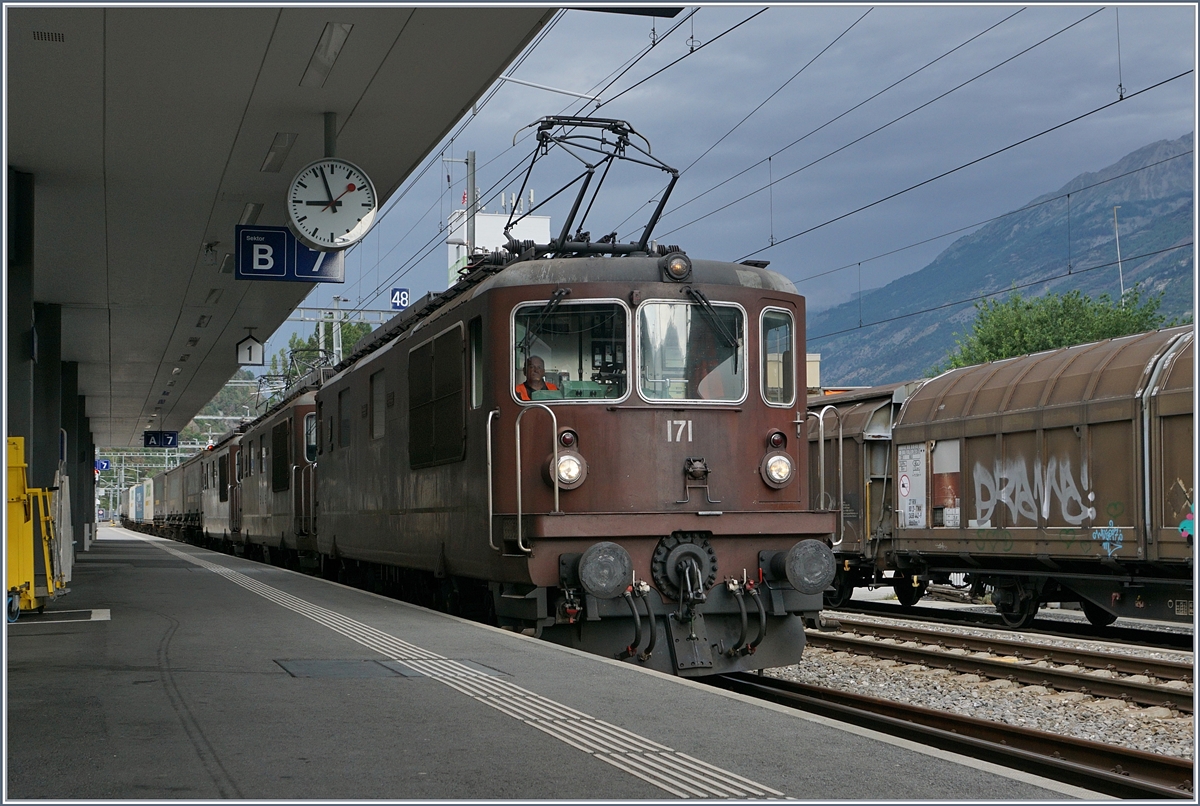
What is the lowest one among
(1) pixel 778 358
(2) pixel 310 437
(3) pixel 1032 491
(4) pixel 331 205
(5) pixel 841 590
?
(5) pixel 841 590

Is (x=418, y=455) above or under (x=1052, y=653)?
above

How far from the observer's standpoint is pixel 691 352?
33.4 feet

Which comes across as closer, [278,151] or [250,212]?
[278,151]

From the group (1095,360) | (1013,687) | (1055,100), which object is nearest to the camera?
(1013,687)

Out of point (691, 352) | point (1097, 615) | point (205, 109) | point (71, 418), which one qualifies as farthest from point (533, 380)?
point (71, 418)

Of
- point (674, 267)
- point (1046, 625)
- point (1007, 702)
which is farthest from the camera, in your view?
point (1046, 625)

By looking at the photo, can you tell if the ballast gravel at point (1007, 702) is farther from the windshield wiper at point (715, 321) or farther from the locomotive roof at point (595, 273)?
the locomotive roof at point (595, 273)

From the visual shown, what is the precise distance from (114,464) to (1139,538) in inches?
5003

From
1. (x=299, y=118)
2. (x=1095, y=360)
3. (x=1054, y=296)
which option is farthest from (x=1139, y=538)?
(x=1054, y=296)

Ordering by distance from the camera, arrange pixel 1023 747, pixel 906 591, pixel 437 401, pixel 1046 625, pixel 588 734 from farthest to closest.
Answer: pixel 906 591 → pixel 1046 625 → pixel 437 401 → pixel 1023 747 → pixel 588 734

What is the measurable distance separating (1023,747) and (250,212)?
11.1m

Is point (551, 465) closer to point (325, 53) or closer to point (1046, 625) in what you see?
point (325, 53)

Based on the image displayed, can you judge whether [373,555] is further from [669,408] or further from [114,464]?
[114,464]

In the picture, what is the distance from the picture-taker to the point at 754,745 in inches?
225
